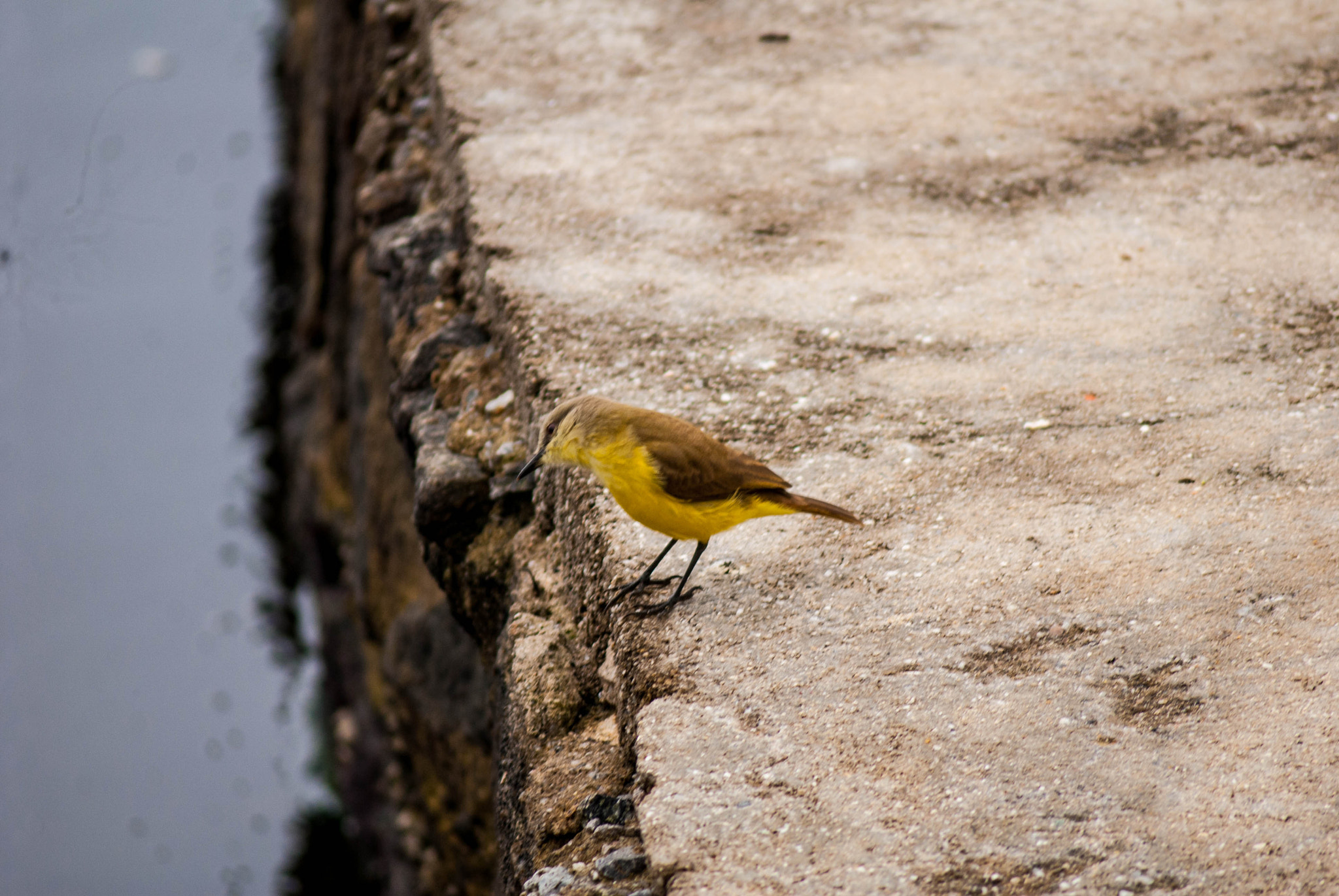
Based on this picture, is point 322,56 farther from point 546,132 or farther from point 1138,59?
point 1138,59

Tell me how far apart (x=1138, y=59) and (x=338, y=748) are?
19.0 feet

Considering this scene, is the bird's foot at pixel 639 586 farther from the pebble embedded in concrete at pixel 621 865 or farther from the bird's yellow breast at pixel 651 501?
the pebble embedded in concrete at pixel 621 865

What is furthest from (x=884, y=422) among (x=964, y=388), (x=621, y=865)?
(x=621, y=865)

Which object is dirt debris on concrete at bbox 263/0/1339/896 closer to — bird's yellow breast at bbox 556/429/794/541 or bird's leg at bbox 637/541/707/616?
bird's leg at bbox 637/541/707/616

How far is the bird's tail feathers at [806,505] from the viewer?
2309 mm

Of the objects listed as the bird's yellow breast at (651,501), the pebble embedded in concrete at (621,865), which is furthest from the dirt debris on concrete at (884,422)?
the bird's yellow breast at (651,501)

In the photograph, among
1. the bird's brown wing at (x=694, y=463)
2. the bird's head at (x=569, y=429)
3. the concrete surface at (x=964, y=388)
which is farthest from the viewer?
the bird's head at (x=569, y=429)

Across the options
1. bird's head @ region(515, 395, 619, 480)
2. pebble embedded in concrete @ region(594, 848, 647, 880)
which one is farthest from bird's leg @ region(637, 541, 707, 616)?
pebble embedded in concrete @ region(594, 848, 647, 880)

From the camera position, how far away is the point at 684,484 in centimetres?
227

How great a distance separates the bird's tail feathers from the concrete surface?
Result: 0.24 m

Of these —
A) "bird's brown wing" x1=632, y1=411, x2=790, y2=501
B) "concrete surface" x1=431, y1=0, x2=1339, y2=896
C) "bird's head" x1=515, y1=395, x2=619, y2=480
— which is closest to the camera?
"concrete surface" x1=431, y1=0, x2=1339, y2=896

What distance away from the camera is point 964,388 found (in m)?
3.08

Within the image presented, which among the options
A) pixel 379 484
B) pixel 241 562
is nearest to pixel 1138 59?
pixel 379 484

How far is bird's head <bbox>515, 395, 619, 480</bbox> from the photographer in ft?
7.85
